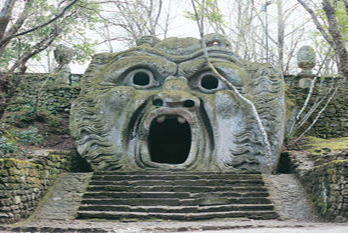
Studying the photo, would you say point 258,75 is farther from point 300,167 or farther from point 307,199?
point 307,199

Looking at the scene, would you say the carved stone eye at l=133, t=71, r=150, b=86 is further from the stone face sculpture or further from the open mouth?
the open mouth

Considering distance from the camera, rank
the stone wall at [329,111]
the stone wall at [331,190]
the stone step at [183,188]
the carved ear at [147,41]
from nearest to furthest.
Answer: the stone wall at [331,190] < the stone step at [183,188] < the carved ear at [147,41] < the stone wall at [329,111]

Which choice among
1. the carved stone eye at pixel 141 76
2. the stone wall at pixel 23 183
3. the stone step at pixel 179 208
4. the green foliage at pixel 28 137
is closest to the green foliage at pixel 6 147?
the stone wall at pixel 23 183

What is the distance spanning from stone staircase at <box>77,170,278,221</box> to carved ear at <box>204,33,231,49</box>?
11.4 ft

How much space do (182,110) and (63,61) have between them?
16.9 ft

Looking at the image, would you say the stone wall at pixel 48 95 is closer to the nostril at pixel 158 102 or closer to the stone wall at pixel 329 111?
the nostril at pixel 158 102

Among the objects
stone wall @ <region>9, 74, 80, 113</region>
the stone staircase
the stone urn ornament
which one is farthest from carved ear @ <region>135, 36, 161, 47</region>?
the stone staircase

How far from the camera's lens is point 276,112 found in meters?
9.13

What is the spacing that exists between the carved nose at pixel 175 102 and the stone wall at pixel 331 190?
2.94 m

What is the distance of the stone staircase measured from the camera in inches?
278

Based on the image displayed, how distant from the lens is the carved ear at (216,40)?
33.4ft

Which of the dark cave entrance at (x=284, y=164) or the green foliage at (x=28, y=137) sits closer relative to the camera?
the dark cave entrance at (x=284, y=164)

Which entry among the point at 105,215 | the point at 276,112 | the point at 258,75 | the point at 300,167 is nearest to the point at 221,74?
the point at 258,75

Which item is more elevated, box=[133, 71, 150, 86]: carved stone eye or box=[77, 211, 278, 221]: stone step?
box=[133, 71, 150, 86]: carved stone eye
